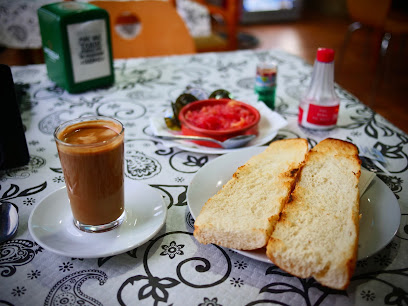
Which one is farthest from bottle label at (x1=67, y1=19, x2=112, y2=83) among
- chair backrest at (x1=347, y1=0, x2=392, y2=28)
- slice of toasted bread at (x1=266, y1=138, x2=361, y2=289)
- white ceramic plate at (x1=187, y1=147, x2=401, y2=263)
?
chair backrest at (x1=347, y1=0, x2=392, y2=28)

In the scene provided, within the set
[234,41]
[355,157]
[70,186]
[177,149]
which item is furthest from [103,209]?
[234,41]

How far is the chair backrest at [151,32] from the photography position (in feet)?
6.60

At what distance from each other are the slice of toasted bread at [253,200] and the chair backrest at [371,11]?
2665 millimetres

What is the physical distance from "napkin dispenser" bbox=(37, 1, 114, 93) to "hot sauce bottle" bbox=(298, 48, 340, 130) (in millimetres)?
766

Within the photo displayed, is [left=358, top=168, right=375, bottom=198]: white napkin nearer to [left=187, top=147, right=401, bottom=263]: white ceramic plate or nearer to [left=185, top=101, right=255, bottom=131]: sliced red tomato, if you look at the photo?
[left=187, top=147, right=401, bottom=263]: white ceramic plate

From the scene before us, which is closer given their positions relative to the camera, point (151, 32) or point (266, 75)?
point (266, 75)

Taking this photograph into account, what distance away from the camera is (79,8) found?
1307mm

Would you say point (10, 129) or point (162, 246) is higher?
point (10, 129)

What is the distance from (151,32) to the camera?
81.4 inches

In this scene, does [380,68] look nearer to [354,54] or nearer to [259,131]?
[354,54]

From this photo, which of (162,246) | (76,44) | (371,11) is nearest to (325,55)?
(162,246)

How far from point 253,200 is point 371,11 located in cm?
303

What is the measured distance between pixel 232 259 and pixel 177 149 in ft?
1.50

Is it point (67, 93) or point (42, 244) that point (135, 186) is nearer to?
point (42, 244)
